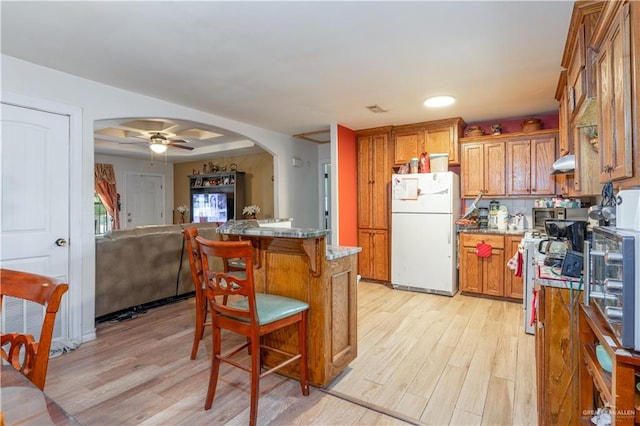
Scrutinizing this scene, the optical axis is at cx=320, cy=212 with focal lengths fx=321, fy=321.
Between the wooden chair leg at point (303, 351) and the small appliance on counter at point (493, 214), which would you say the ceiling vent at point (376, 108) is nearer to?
the small appliance on counter at point (493, 214)

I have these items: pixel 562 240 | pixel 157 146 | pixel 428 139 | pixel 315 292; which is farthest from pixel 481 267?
pixel 157 146

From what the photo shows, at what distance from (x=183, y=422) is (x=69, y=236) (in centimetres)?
203

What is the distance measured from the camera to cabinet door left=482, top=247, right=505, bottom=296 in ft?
13.1

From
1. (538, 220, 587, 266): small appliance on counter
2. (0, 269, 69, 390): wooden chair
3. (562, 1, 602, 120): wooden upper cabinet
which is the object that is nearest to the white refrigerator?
(538, 220, 587, 266): small appliance on counter

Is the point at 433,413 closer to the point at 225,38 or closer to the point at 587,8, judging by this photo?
the point at 587,8

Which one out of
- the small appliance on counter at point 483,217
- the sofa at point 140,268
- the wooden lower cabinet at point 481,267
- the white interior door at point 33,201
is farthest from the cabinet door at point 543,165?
the white interior door at point 33,201

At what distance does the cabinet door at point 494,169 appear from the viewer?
166 inches

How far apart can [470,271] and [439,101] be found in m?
2.20

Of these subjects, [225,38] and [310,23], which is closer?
[310,23]

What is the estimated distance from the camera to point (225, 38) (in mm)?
2225

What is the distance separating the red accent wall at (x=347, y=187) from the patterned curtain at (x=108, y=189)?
5.50 metres

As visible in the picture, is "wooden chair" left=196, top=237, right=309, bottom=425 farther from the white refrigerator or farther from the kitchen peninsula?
the white refrigerator

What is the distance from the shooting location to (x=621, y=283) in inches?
38.8

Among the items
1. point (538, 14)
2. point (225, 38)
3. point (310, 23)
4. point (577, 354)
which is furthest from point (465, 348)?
point (225, 38)
